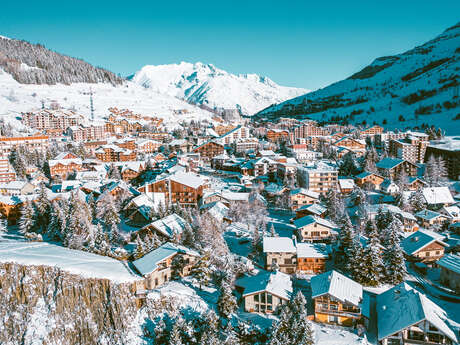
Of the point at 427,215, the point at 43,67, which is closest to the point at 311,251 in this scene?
the point at 427,215

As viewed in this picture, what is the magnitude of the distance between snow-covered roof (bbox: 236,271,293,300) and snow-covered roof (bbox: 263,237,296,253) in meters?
3.41

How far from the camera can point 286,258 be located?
105 ft

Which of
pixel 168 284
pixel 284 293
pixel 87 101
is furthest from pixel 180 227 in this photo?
pixel 87 101

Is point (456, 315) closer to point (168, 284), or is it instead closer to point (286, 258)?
point (286, 258)

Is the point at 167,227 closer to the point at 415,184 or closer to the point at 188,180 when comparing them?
the point at 188,180

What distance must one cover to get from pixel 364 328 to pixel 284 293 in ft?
20.7

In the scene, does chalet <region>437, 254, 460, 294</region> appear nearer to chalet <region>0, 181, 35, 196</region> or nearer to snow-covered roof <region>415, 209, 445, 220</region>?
snow-covered roof <region>415, 209, 445, 220</region>

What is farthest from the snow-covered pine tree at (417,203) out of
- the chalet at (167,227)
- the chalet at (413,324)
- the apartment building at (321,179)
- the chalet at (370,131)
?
the chalet at (370,131)

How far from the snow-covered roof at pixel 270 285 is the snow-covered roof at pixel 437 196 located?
32.2 metres

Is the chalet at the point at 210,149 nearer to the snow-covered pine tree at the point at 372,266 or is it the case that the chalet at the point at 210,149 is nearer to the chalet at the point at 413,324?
the snow-covered pine tree at the point at 372,266

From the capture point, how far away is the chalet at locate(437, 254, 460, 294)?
29234mm

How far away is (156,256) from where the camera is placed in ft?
93.2

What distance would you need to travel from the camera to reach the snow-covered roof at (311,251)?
3199 centimetres

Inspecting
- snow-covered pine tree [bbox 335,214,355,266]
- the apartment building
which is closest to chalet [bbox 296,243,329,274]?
snow-covered pine tree [bbox 335,214,355,266]
